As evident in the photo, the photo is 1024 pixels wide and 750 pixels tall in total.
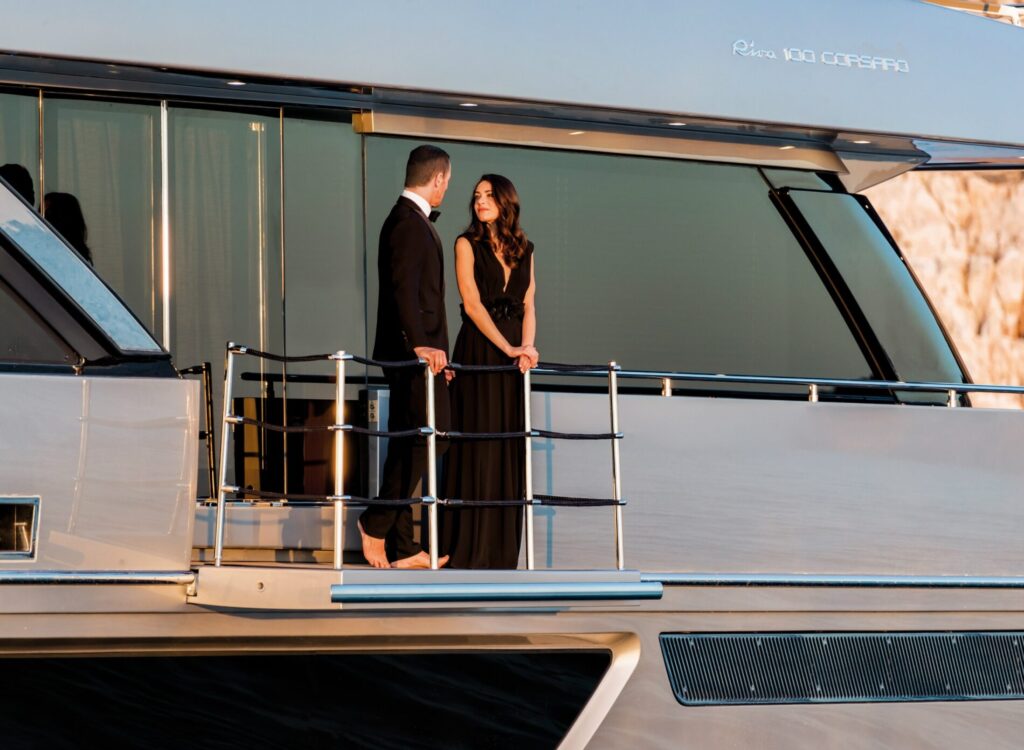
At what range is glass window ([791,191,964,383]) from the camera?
17.2 feet

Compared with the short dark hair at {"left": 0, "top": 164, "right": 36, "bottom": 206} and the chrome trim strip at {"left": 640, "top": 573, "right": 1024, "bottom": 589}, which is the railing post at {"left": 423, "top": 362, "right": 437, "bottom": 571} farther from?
the short dark hair at {"left": 0, "top": 164, "right": 36, "bottom": 206}

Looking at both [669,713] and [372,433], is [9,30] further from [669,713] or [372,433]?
[669,713]

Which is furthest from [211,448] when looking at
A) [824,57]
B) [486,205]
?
[824,57]

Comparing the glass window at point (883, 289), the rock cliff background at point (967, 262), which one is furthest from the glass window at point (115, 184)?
the rock cliff background at point (967, 262)

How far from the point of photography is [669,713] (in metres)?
4.55

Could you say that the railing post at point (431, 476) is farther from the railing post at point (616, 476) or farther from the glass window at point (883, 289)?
the glass window at point (883, 289)

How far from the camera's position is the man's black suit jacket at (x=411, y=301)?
447cm

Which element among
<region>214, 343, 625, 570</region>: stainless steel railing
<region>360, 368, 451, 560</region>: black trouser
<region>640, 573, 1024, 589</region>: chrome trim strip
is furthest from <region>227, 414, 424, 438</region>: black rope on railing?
<region>640, 573, 1024, 589</region>: chrome trim strip

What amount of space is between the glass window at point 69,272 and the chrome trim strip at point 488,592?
3.03 feet

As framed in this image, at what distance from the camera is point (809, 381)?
4.95 m

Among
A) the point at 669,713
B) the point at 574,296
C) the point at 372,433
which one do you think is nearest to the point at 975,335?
the point at 574,296

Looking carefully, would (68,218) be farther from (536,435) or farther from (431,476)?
(536,435)

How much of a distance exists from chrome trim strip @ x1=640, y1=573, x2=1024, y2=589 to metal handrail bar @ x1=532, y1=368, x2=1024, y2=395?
66cm

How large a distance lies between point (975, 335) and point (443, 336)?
2085 mm
